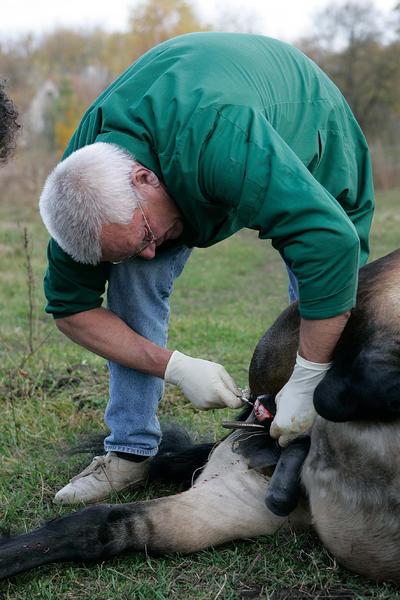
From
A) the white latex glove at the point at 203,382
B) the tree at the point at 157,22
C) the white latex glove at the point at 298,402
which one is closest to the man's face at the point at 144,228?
the white latex glove at the point at 203,382

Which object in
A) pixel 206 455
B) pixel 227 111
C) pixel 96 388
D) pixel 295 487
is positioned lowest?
pixel 96 388

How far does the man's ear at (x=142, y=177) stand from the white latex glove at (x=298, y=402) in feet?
2.44

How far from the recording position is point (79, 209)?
2.52m

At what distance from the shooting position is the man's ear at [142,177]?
2562mm

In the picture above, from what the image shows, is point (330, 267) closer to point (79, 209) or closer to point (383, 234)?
point (79, 209)

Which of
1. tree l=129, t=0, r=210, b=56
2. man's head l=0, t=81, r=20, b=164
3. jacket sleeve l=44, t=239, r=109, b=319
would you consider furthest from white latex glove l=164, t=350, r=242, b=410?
tree l=129, t=0, r=210, b=56

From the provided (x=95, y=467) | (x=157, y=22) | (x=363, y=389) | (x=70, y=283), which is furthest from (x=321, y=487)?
(x=157, y=22)

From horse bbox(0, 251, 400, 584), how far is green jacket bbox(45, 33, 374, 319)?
21cm

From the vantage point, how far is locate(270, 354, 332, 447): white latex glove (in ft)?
8.54

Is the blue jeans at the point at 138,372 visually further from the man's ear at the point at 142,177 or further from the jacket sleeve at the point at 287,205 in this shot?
the jacket sleeve at the point at 287,205

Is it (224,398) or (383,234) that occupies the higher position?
(224,398)

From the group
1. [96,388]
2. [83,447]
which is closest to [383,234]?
[96,388]

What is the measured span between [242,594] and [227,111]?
147 cm

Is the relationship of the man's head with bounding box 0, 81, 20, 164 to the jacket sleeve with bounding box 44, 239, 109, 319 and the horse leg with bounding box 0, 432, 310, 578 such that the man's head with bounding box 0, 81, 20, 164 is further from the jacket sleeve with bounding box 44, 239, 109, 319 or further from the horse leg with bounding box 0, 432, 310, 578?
the horse leg with bounding box 0, 432, 310, 578
